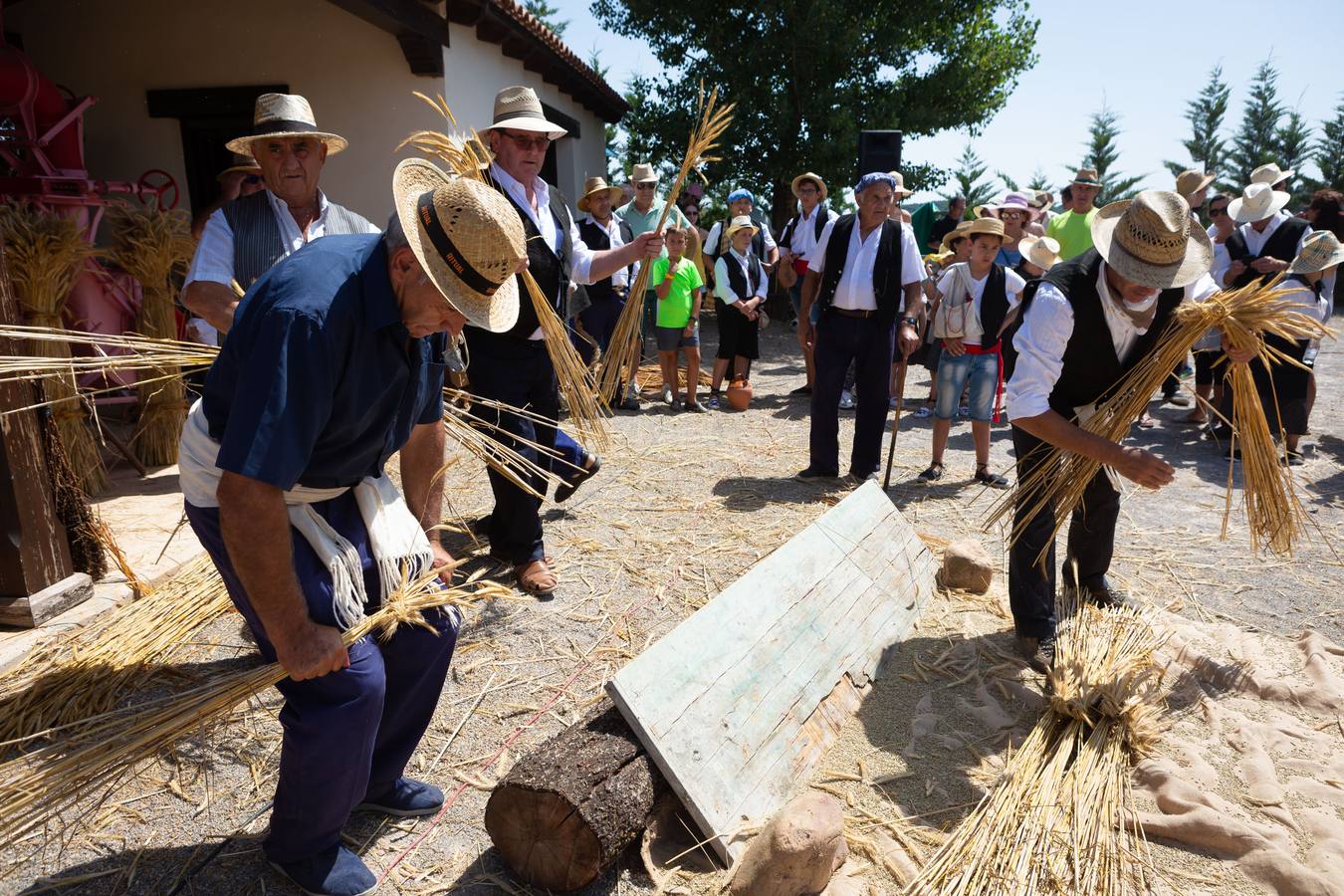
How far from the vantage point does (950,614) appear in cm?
382

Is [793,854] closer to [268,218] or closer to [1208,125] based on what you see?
[268,218]

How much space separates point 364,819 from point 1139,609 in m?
3.11

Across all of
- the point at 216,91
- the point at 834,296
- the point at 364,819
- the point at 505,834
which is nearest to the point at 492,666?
the point at 364,819

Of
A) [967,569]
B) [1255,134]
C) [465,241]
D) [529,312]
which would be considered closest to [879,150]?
[967,569]

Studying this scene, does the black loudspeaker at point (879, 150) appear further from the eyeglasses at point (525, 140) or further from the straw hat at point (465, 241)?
the straw hat at point (465, 241)

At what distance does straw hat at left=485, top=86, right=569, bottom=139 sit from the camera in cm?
347

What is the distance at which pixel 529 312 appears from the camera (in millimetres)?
3639

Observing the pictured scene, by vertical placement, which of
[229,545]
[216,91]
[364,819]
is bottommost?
[364,819]

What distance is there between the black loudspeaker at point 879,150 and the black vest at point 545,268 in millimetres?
4811

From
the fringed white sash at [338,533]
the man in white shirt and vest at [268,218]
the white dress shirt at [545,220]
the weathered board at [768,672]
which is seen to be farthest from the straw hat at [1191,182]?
the fringed white sash at [338,533]

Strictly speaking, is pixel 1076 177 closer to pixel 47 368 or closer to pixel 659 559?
pixel 659 559

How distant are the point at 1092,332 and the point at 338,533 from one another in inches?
98.3

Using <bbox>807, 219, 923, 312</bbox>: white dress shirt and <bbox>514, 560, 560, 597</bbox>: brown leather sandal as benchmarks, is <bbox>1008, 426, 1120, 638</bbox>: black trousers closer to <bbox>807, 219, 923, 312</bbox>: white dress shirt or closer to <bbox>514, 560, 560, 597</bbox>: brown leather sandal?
<bbox>514, 560, 560, 597</bbox>: brown leather sandal

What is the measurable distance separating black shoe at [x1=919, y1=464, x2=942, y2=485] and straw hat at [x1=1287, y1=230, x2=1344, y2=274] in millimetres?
2636
